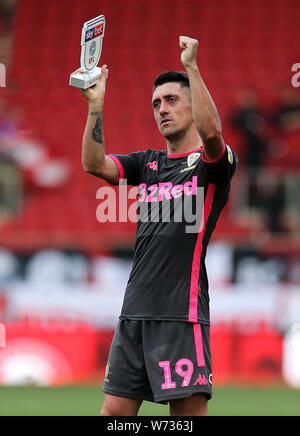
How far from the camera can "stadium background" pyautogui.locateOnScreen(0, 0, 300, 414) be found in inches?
359

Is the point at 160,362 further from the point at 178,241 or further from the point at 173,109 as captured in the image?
the point at 173,109

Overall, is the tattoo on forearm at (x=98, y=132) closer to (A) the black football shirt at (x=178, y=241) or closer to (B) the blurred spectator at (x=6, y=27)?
(A) the black football shirt at (x=178, y=241)

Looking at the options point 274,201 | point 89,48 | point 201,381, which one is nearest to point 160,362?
point 201,381

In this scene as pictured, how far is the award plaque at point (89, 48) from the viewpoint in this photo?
3.65 meters

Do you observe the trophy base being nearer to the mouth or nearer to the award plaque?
the award plaque

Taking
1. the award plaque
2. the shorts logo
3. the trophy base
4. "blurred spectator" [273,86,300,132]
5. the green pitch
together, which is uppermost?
"blurred spectator" [273,86,300,132]

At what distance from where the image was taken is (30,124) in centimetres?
1179

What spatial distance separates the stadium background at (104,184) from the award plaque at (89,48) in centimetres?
Result: 388

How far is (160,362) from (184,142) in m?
1.00

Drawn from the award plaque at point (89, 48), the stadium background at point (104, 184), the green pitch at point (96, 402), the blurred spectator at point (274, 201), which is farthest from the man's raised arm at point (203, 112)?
the blurred spectator at point (274, 201)

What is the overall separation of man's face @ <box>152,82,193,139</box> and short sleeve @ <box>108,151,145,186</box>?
0.22 m

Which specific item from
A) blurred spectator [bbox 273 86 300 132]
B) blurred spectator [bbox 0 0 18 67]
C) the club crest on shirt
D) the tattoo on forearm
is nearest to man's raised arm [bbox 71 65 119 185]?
the tattoo on forearm

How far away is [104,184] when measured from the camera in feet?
34.3

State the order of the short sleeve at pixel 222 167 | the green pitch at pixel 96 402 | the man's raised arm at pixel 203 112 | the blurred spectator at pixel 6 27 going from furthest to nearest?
the blurred spectator at pixel 6 27
the green pitch at pixel 96 402
the short sleeve at pixel 222 167
the man's raised arm at pixel 203 112
